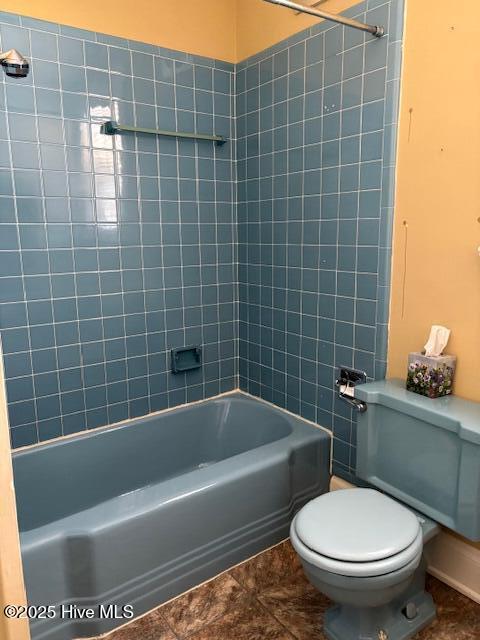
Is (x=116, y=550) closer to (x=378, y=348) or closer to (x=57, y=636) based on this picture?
(x=57, y=636)

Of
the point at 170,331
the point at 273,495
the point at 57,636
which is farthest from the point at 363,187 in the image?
the point at 57,636

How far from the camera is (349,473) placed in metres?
2.11

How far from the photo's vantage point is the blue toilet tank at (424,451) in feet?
4.86

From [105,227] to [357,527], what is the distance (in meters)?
1.62

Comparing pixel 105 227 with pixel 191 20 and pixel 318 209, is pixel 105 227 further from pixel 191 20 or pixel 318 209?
pixel 191 20

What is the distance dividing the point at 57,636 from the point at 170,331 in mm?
1350

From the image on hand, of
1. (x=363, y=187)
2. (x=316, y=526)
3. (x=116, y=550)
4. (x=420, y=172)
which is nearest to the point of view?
(x=316, y=526)

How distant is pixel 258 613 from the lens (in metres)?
1.66

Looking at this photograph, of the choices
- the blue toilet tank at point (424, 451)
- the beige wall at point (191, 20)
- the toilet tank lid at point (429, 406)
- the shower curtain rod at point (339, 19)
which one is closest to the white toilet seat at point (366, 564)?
the blue toilet tank at point (424, 451)

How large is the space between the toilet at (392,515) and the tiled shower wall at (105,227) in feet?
3.61

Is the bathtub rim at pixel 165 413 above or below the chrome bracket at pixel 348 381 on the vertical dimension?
below

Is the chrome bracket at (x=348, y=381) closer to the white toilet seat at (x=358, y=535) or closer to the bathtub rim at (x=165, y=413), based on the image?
the bathtub rim at (x=165, y=413)

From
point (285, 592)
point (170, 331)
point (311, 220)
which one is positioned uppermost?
point (311, 220)

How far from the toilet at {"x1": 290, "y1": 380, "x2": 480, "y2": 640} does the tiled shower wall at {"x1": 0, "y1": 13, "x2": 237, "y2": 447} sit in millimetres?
1099
